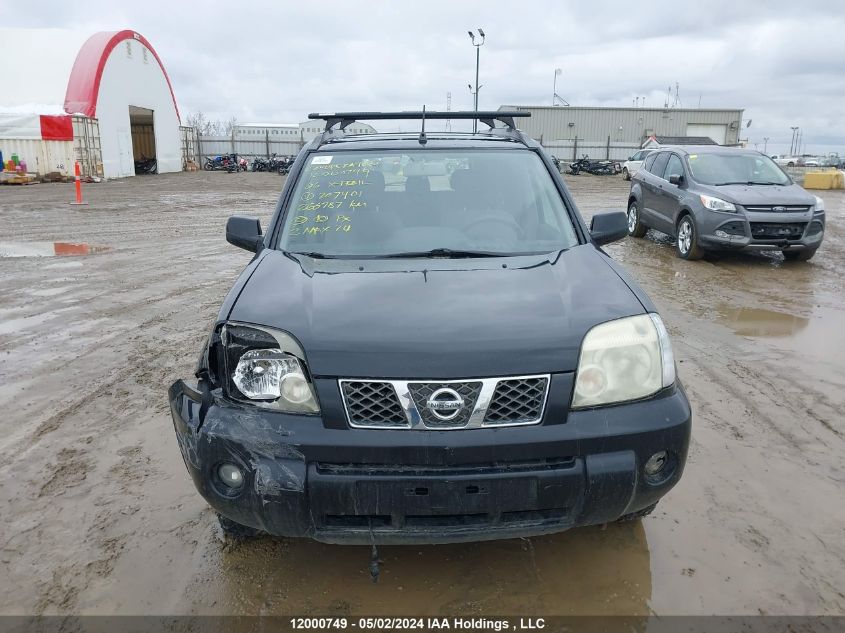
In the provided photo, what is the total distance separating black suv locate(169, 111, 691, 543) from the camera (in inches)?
82.4

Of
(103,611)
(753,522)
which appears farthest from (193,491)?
(753,522)

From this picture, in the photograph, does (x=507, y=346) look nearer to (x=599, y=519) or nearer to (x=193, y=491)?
(x=599, y=519)

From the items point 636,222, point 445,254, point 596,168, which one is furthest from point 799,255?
point 596,168

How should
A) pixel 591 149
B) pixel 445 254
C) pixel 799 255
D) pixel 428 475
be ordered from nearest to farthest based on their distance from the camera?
pixel 428 475 → pixel 445 254 → pixel 799 255 → pixel 591 149

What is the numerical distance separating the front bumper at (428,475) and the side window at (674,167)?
8945 mm

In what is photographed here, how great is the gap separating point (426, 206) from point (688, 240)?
7.27 meters

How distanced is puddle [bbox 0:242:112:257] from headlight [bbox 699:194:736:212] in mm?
9142

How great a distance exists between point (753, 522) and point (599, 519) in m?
1.12

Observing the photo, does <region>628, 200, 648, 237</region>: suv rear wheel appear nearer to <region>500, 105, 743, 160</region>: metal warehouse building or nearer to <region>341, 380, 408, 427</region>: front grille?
<region>341, 380, 408, 427</region>: front grille

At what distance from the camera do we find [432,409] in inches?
83.4

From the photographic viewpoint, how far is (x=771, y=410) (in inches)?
161

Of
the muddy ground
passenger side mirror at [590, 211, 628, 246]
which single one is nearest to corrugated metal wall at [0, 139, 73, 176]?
the muddy ground

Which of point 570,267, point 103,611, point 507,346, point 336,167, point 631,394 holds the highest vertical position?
point 336,167

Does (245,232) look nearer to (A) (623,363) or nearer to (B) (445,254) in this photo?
(B) (445,254)
